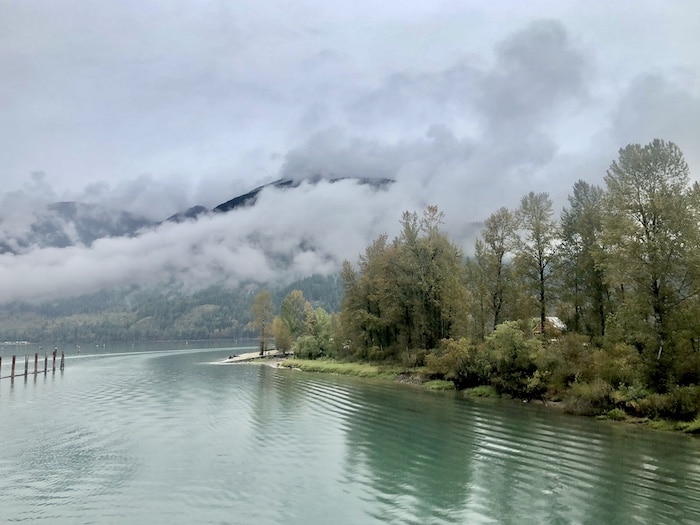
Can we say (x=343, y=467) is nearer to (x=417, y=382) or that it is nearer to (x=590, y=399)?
(x=590, y=399)

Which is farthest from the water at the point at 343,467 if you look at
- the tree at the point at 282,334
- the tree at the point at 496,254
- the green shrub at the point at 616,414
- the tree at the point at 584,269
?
A: the tree at the point at 282,334

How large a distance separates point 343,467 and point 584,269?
111 ft

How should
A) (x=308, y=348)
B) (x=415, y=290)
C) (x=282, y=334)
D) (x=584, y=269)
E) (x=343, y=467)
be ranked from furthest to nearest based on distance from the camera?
(x=282, y=334) → (x=308, y=348) → (x=415, y=290) → (x=584, y=269) → (x=343, y=467)

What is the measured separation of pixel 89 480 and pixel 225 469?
4.98 metres

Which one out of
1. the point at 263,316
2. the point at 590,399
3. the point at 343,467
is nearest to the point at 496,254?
the point at 590,399

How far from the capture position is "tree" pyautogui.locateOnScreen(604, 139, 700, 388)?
29234 millimetres

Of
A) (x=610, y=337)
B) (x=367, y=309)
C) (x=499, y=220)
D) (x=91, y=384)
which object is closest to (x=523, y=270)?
(x=499, y=220)

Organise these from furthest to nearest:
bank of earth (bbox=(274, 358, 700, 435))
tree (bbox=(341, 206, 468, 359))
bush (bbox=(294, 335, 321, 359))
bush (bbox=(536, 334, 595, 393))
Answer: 1. bush (bbox=(294, 335, 321, 359))
2. tree (bbox=(341, 206, 468, 359))
3. bush (bbox=(536, 334, 595, 393))
4. bank of earth (bbox=(274, 358, 700, 435))

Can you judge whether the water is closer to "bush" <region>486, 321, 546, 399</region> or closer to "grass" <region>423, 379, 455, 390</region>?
A: "bush" <region>486, 321, 546, 399</region>

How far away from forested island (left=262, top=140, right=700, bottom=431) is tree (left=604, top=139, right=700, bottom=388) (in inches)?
2.6

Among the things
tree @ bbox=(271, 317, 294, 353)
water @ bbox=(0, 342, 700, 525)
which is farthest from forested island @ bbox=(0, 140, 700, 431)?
tree @ bbox=(271, 317, 294, 353)

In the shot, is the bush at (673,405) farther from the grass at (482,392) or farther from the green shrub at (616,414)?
the grass at (482,392)

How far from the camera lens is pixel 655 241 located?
30.0 metres

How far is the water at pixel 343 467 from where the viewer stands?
1495 cm
